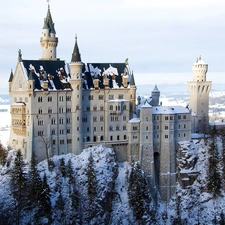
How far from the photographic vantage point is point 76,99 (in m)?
99.7

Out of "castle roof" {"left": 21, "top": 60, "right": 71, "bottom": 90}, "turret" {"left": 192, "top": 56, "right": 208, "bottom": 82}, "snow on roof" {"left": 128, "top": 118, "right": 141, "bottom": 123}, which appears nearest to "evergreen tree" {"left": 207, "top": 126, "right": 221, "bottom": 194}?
"turret" {"left": 192, "top": 56, "right": 208, "bottom": 82}

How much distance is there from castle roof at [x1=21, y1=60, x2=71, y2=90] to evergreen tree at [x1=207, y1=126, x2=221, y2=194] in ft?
106

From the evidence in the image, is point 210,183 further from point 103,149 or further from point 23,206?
point 23,206

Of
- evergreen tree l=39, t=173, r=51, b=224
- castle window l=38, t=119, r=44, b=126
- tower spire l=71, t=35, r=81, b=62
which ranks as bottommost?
evergreen tree l=39, t=173, r=51, b=224

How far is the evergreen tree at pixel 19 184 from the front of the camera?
89312 mm

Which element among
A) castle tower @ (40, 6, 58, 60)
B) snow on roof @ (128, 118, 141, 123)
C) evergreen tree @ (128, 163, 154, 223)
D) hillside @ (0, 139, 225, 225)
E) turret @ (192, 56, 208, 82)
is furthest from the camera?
turret @ (192, 56, 208, 82)

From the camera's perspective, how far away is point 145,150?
101500mm

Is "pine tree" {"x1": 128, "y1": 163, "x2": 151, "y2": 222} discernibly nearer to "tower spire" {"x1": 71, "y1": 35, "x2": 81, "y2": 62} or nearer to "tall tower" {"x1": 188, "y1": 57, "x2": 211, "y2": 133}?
"tower spire" {"x1": 71, "y1": 35, "x2": 81, "y2": 62}

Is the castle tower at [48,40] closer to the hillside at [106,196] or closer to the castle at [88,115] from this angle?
the castle at [88,115]

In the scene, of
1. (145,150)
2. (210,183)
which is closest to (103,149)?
(145,150)

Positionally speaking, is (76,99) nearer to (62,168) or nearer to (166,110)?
(62,168)

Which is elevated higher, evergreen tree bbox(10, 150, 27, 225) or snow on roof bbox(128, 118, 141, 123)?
snow on roof bbox(128, 118, 141, 123)

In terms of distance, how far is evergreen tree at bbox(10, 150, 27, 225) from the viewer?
89312 mm

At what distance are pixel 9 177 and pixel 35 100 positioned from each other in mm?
15091
